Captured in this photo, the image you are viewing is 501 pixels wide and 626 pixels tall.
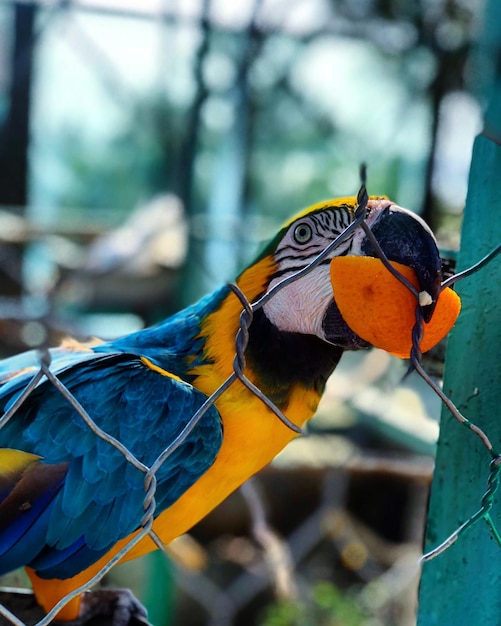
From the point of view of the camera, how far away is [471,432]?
22.7 inches

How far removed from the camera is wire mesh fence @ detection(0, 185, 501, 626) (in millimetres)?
418

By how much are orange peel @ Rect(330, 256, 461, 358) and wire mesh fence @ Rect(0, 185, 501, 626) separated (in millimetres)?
31

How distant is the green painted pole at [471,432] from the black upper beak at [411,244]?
5cm

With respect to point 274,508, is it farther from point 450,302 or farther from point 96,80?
point 96,80

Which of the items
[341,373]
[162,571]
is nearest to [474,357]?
[341,373]

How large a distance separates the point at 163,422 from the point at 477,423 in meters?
0.29

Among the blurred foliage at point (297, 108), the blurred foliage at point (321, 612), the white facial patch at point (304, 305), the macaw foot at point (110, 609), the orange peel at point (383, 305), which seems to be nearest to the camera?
the orange peel at point (383, 305)

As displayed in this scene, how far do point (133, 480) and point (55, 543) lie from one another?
10 cm

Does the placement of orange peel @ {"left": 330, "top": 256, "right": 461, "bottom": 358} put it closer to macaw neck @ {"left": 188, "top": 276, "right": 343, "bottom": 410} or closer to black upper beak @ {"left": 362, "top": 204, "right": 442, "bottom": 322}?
black upper beak @ {"left": 362, "top": 204, "right": 442, "bottom": 322}

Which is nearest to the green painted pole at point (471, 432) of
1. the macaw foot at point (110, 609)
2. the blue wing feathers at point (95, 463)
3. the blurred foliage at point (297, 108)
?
the blue wing feathers at point (95, 463)

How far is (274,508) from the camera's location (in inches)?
96.0

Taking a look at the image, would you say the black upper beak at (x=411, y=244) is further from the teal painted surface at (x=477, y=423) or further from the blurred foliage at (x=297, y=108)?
the blurred foliage at (x=297, y=108)

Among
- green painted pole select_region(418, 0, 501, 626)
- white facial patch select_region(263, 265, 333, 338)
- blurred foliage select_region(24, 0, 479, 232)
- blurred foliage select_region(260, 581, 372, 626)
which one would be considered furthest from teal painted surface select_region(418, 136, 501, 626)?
blurred foliage select_region(24, 0, 479, 232)

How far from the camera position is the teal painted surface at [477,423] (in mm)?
557
